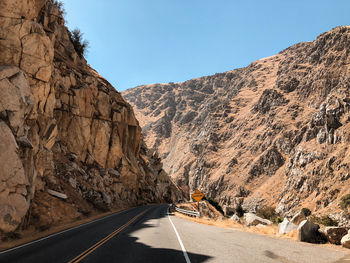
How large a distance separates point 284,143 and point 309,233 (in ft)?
268

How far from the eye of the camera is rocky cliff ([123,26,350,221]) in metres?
60.9

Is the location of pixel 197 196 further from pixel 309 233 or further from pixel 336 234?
pixel 336 234

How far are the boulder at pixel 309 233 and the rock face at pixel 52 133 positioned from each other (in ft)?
44.7

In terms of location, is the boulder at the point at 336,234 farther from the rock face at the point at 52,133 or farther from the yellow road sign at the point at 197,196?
the rock face at the point at 52,133

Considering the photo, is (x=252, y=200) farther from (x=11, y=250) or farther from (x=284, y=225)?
(x=11, y=250)

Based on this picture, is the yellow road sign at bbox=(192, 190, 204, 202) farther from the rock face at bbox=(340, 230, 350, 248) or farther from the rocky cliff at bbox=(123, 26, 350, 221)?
the rocky cliff at bbox=(123, 26, 350, 221)

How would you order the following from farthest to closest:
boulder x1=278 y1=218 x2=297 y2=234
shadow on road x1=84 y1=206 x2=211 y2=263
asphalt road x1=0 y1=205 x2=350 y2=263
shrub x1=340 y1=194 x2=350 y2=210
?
shrub x1=340 y1=194 x2=350 y2=210
boulder x1=278 y1=218 x2=297 y2=234
shadow on road x1=84 y1=206 x2=211 y2=263
asphalt road x1=0 y1=205 x2=350 y2=263

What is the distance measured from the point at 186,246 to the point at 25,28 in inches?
758

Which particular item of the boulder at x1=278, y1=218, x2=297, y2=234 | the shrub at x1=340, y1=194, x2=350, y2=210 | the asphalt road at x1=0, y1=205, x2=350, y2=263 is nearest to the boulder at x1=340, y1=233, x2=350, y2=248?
the asphalt road at x1=0, y1=205, x2=350, y2=263

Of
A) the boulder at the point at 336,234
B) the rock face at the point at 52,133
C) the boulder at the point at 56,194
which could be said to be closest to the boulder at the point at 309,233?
the boulder at the point at 336,234

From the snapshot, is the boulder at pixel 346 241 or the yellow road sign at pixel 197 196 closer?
the boulder at pixel 346 241

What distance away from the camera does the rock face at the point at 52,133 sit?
14.8 metres

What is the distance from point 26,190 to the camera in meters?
14.8

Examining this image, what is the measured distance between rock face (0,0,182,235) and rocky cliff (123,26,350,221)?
37528 millimetres
